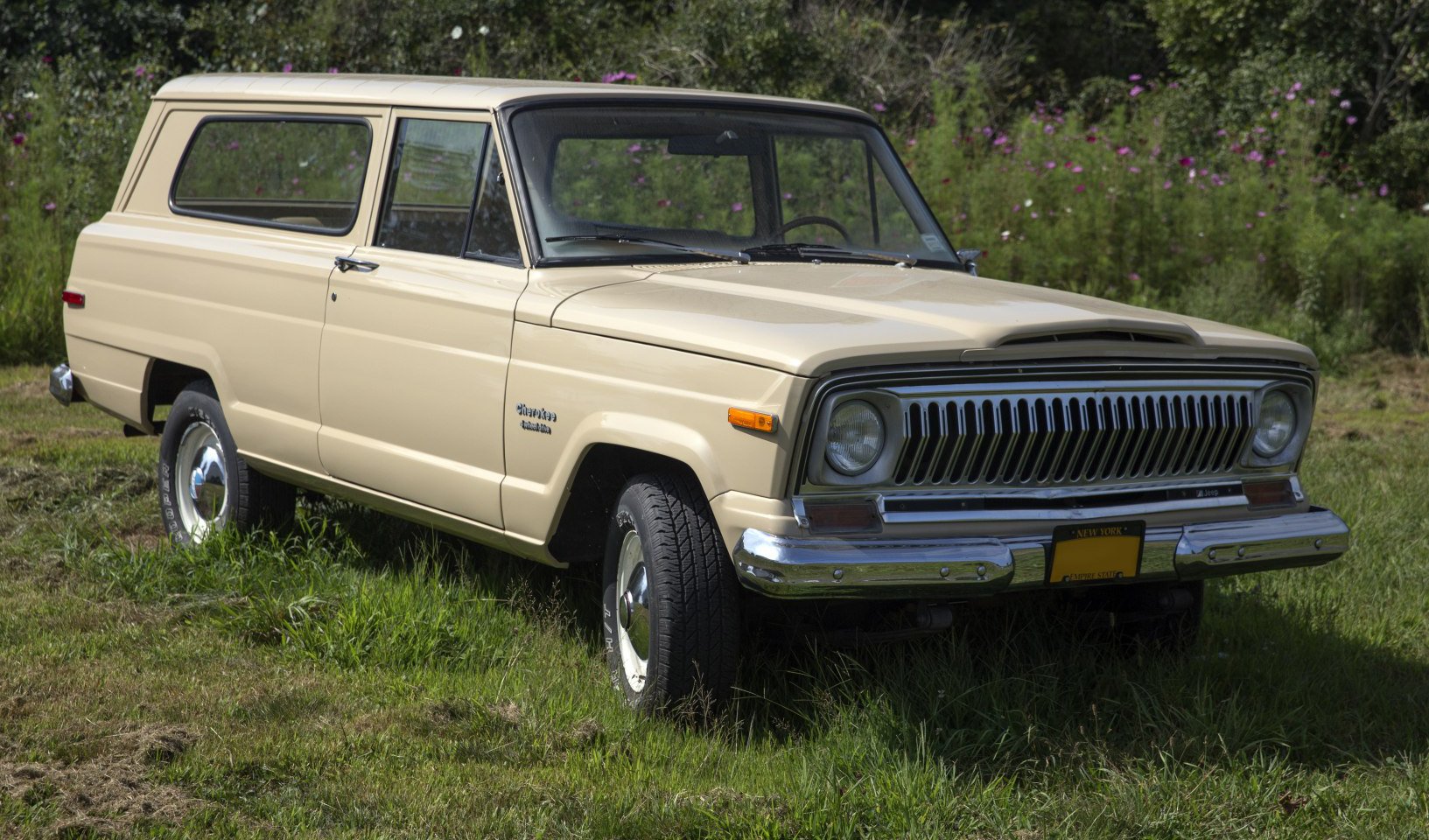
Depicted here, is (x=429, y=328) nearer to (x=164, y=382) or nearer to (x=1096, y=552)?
(x=164, y=382)

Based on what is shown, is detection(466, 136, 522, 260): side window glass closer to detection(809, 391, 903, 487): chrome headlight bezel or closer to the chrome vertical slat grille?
detection(809, 391, 903, 487): chrome headlight bezel

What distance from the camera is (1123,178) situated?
1094 centimetres

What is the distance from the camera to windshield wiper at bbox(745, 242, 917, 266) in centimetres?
497

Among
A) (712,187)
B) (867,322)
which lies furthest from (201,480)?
(867,322)

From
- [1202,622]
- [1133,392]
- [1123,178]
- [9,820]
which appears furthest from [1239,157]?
[9,820]

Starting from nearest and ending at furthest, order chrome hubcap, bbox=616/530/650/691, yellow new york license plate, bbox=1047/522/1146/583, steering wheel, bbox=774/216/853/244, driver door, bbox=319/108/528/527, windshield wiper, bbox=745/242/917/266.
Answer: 1. yellow new york license plate, bbox=1047/522/1146/583
2. chrome hubcap, bbox=616/530/650/691
3. driver door, bbox=319/108/528/527
4. windshield wiper, bbox=745/242/917/266
5. steering wheel, bbox=774/216/853/244

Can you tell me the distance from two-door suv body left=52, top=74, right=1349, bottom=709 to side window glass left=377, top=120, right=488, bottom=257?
1cm

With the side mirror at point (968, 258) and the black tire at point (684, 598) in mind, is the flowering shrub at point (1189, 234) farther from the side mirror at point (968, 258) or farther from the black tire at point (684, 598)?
the black tire at point (684, 598)

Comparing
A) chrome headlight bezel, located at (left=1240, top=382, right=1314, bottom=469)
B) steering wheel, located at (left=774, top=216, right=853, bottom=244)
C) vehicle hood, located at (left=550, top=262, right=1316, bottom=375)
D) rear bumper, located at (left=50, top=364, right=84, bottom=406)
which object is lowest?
rear bumper, located at (left=50, top=364, right=84, bottom=406)

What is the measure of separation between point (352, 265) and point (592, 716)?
5.96 ft

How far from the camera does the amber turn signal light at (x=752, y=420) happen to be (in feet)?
11.8

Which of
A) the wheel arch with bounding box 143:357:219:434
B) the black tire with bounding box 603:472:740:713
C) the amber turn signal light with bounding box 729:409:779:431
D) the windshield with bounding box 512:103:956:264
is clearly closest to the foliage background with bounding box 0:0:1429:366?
the wheel arch with bounding box 143:357:219:434

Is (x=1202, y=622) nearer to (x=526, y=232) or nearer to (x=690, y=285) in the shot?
(x=690, y=285)

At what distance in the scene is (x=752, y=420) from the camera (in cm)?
363
